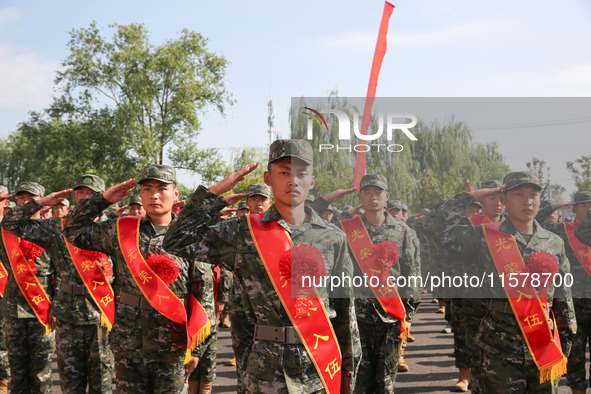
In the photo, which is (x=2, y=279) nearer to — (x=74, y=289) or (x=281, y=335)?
(x=74, y=289)

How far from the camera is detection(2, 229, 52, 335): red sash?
5762 mm

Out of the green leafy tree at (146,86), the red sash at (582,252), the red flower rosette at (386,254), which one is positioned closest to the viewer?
the red flower rosette at (386,254)

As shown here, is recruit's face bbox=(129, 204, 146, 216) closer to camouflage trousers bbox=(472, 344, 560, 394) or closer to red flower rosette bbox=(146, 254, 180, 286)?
red flower rosette bbox=(146, 254, 180, 286)

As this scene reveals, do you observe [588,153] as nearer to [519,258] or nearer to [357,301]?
[519,258]

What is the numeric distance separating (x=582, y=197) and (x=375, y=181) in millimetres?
1610

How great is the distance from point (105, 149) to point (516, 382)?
27915 mm

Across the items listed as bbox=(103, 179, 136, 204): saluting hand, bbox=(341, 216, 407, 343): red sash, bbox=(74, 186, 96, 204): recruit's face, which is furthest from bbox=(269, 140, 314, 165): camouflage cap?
bbox=(74, 186, 96, 204): recruit's face

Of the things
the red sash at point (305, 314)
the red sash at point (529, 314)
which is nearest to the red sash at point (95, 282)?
the red sash at point (305, 314)

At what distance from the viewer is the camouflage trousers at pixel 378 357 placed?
473 centimetres

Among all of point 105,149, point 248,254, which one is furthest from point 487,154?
point 105,149

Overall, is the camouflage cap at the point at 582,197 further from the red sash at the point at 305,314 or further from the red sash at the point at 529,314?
the red sash at the point at 305,314

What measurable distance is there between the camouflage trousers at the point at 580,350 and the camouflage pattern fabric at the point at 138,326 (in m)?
3.85

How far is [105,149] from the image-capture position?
29.2 meters

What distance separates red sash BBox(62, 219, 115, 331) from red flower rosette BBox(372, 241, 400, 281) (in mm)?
2466
